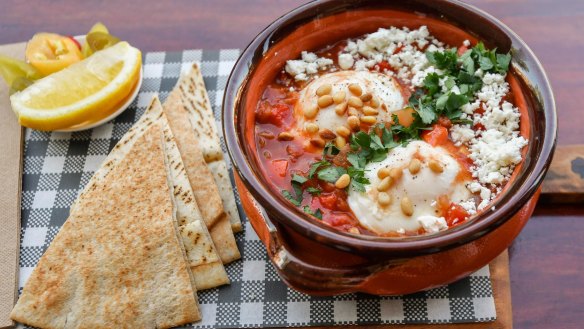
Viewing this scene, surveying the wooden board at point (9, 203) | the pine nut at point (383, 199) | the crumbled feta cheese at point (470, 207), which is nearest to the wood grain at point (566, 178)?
the crumbled feta cheese at point (470, 207)

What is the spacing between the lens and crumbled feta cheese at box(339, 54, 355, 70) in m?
2.78

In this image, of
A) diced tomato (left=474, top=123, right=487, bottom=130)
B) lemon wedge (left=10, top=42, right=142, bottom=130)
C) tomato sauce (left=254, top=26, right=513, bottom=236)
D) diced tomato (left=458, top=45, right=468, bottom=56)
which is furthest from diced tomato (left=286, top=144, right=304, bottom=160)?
lemon wedge (left=10, top=42, right=142, bottom=130)

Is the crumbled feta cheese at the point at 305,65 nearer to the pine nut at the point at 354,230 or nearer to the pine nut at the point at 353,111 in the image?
the pine nut at the point at 353,111

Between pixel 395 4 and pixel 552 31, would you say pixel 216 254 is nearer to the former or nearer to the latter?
pixel 395 4

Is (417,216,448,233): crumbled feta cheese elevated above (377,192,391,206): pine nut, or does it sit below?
below

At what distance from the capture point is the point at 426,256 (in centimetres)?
217

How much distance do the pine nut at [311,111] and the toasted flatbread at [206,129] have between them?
1.65ft

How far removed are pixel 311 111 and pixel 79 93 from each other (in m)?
1.12

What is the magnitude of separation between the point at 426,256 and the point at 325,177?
18.8 inches

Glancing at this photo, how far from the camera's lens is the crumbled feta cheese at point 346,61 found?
278 cm

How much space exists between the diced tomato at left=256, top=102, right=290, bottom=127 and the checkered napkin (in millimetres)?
436

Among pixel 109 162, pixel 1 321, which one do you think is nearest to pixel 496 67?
pixel 109 162

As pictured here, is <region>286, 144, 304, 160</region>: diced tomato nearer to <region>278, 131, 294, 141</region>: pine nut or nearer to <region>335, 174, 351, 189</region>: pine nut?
<region>278, 131, 294, 141</region>: pine nut

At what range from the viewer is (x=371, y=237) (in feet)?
6.99
